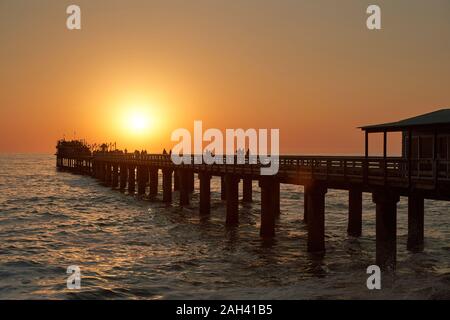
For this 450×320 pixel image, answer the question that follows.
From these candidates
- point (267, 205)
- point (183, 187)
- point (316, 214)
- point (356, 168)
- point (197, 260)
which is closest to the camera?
point (356, 168)

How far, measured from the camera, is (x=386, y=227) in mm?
16547

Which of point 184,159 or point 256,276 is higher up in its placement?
point 184,159

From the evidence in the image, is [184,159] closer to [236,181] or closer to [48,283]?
[236,181]

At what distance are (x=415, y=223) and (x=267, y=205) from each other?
7098mm

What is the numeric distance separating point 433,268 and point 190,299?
32.8 ft

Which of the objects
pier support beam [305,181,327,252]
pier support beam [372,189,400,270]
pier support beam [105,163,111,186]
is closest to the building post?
pier support beam [305,181,327,252]

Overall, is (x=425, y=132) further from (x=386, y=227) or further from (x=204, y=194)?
(x=204, y=194)

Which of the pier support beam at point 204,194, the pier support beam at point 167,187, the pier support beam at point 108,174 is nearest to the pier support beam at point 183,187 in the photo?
the pier support beam at point 167,187

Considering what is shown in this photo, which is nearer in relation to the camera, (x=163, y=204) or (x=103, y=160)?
(x=163, y=204)

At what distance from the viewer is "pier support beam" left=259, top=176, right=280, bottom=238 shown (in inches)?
977

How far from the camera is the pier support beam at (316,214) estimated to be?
67.8 ft

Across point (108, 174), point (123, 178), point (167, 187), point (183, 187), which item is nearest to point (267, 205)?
point (183, 187)
